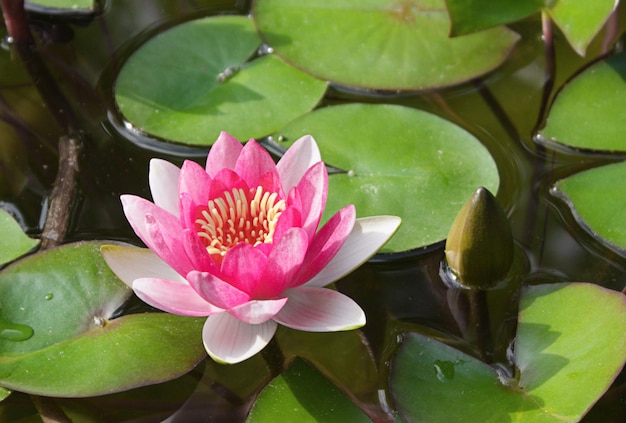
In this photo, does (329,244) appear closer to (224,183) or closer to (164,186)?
(224,183)

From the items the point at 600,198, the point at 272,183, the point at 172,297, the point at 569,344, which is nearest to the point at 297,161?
the point at 272,183

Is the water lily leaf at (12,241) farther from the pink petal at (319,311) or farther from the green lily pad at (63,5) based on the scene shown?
the green lily pad at (63,5)

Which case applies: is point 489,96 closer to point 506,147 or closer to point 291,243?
point 506,147

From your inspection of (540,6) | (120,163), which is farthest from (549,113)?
(120,163)

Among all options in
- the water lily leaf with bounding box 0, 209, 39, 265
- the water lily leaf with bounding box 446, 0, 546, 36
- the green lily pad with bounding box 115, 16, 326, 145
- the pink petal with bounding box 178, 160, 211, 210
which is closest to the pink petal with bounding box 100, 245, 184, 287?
the pink petal with bounding box 178, 160, 211, 210

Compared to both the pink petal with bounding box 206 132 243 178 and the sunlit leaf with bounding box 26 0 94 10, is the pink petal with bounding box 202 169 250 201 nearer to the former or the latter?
the pink petal with bounding box 206 132 243 178

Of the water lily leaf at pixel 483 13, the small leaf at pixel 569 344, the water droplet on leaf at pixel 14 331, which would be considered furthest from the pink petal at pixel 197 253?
the water lily leaf at pixel 483 13
